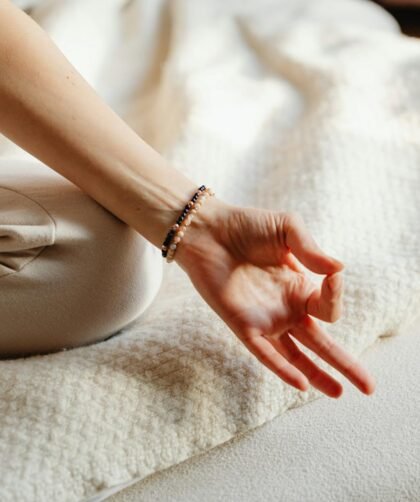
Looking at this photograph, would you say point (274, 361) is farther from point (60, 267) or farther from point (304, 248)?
point (60, 267)

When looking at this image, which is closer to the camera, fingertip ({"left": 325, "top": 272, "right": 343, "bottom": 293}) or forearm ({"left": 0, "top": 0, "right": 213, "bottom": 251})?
fingertip ({"left": 325, "top": 272, "right": 343, "bottom": 293})

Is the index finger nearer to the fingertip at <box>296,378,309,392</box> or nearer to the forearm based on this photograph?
the fingertip at <box>296,378,309,392</box>

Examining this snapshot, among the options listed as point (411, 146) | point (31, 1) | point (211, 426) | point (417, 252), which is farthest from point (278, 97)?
point (211, 426)

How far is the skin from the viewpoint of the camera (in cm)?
77

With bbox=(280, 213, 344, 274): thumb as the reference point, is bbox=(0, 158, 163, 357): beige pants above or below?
below

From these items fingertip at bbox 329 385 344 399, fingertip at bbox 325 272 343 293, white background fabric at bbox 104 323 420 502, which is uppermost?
fingertip at bbox 325 272 343 293

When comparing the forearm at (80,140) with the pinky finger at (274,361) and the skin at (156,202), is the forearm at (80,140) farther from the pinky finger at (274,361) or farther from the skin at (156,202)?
the pinky finger at (274,361)

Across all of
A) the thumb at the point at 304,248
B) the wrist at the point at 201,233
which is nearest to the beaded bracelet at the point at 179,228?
the wrist at the point at 201,233

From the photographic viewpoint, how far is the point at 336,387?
0.73 meters

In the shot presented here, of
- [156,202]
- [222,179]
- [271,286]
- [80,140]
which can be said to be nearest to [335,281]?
[271,286]

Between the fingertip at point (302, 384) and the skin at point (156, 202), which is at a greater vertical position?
the skin at point (156, 202)

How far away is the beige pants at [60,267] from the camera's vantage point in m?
0.77

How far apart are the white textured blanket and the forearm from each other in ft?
0.50

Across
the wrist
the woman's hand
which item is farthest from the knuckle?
the wrist
